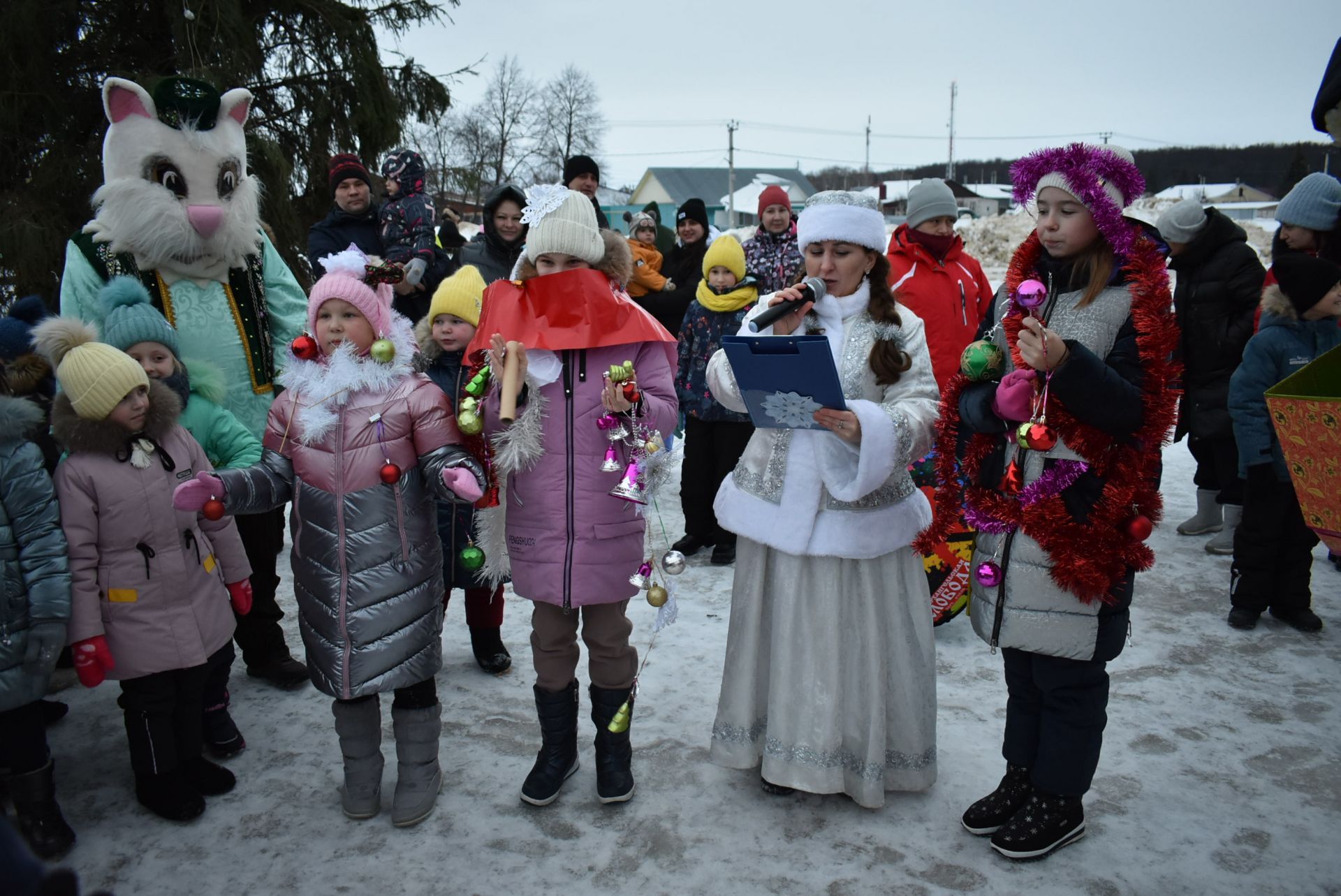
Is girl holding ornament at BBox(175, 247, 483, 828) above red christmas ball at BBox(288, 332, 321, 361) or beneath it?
beneath

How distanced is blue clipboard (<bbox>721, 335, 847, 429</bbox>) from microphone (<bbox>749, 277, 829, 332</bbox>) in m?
0.14

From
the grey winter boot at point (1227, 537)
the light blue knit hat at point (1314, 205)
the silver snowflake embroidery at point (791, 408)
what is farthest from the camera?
the grey winter boot at point (1227, 537)

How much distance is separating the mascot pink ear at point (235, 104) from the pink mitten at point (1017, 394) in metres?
3.33

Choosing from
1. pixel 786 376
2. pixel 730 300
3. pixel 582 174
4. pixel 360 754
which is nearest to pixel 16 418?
pixel 360 754

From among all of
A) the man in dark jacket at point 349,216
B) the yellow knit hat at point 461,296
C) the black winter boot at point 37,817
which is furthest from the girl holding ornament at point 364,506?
the man in dark jacket at point 349,216

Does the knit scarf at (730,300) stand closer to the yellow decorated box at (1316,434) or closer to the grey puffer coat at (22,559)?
the yellow decorated box at (1316,434)

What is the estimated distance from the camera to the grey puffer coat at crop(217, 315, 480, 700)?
2.75 metres

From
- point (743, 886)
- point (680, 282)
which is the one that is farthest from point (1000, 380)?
point (680, 282)

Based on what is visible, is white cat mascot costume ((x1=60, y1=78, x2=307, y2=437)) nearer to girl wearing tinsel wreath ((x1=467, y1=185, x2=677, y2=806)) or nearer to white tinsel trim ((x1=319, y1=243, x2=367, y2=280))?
white tinsel trim ((x1=319, y1=243, x2=367, y2=280))

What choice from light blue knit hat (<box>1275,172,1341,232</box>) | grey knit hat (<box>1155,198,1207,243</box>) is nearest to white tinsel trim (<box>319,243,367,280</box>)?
light blue knit hat (<box>1275,172,1341,232</box>)

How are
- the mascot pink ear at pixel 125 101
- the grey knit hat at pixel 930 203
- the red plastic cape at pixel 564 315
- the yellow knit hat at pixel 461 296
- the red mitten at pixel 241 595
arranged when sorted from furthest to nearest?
the grey knit hat at pixel 930 203, the yellow knit hat at pixel 461 296, the mascot pink ear at pixel 125 101, the red mitten at pixel 241 595, the red plastic cape at pixel 564 315

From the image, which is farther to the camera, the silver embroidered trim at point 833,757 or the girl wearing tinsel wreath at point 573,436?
the silver embroidered trim at point 833,757

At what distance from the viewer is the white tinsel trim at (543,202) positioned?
2.73 m

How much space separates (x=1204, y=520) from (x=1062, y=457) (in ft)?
14.0
